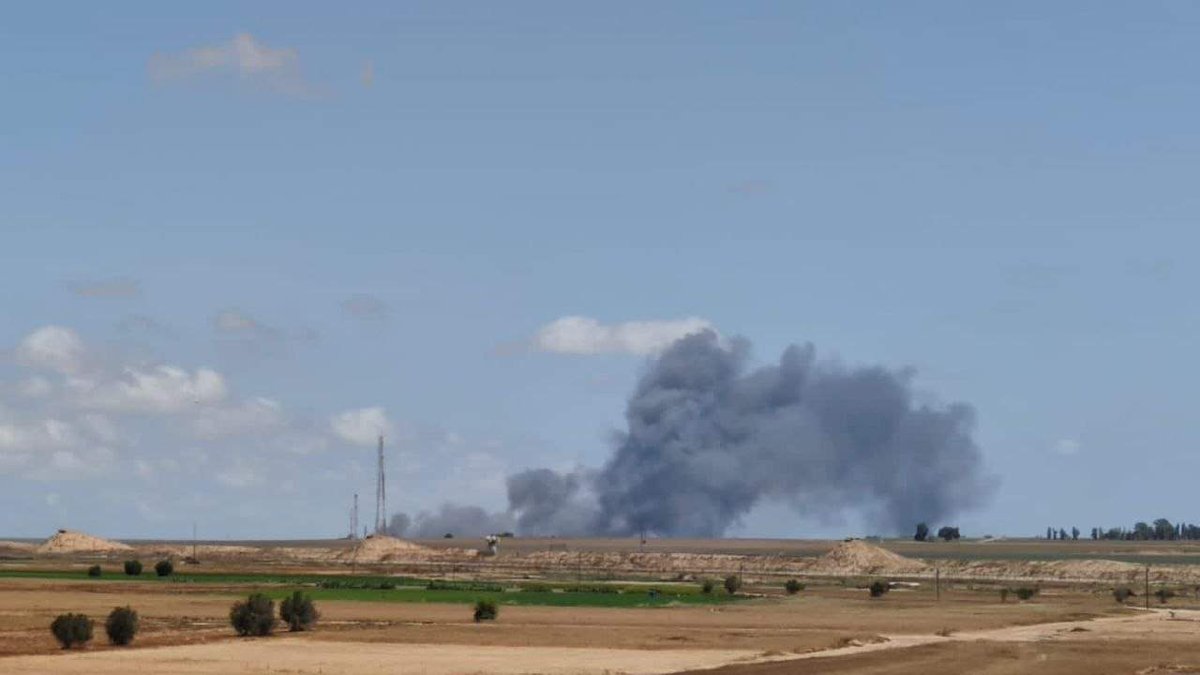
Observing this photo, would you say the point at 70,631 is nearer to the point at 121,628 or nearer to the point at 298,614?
the point at 121,628

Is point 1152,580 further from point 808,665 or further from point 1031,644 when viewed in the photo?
point 808,665

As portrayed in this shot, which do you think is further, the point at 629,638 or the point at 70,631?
the point at 629,638

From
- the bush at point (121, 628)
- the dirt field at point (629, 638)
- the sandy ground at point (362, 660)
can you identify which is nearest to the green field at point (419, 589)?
the dirt field at point (629, 638)

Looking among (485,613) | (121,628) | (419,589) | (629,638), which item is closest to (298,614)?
(121,628)

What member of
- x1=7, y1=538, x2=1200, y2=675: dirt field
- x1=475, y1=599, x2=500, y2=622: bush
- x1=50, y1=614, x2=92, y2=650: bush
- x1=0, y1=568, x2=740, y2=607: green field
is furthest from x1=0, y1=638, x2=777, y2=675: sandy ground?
x1=0, y1=568, x2=740, y2=607: green field

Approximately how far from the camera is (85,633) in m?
73.4

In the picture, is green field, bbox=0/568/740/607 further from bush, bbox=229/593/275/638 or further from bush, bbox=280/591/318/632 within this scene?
bush, bbox=229/593/275/638

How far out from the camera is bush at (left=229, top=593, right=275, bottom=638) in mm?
81312

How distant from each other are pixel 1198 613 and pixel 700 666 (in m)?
61.6

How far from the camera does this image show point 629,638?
85.8m

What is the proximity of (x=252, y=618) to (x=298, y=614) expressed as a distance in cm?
512

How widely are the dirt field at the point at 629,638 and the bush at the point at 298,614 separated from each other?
3.43ft

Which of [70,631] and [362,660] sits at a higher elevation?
[70,631]

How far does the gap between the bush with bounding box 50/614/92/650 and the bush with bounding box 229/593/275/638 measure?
909 cm
